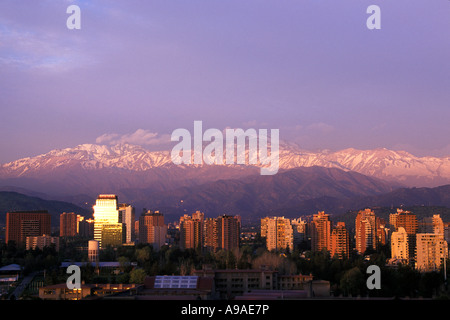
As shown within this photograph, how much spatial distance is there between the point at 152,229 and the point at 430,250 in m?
24.5

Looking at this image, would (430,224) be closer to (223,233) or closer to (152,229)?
(223,233)

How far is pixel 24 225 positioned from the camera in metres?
44.4

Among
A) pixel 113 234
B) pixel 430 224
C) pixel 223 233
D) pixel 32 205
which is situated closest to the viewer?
pixel 430 224

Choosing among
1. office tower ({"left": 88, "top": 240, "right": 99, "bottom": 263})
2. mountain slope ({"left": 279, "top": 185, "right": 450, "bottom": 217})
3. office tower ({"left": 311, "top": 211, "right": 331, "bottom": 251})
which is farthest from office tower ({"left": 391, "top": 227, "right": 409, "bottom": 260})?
mountain slope ({"left": 279, "top": 185, "right": 450, "bottom": 217})

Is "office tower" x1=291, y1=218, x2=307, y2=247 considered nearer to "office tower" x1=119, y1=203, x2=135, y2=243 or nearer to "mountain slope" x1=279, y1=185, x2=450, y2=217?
"office tower" x1=119, y1=203, x2=135, y2=243

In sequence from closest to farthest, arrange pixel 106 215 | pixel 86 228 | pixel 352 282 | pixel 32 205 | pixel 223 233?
pixel 352 282 < pixel 223 233 < pixel 106 215 < pixel 86 228 < pixel 32 205

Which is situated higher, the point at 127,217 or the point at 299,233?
the point at 127,217

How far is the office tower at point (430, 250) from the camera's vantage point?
83.7 ft

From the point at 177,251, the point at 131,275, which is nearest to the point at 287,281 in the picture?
the point at 131,275

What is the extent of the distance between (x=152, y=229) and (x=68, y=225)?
28.5 ft

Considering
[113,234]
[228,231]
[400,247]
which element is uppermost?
[228,231]

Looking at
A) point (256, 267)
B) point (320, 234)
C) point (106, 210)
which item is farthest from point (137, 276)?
point (106, 210)

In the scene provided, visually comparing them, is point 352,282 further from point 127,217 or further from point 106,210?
point 127,217

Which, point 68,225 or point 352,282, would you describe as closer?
point 352,282
